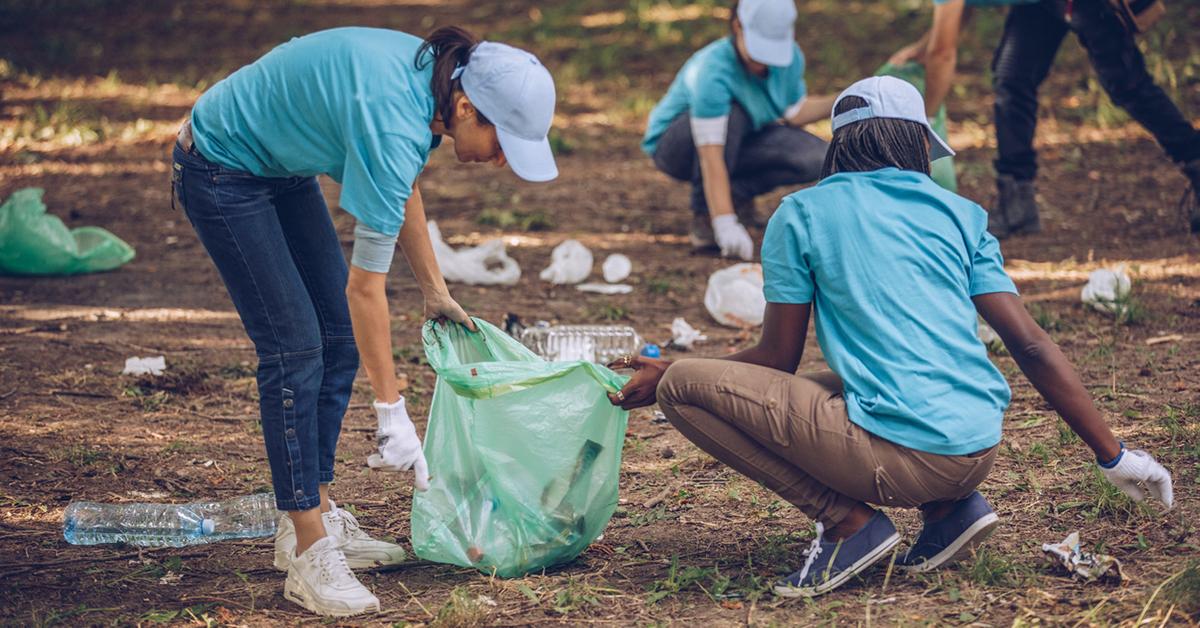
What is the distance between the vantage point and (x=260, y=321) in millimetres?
2551

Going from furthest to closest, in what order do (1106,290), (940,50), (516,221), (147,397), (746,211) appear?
(516,221) → (746,211) → (940,50) → (1106,290) → (147,397)

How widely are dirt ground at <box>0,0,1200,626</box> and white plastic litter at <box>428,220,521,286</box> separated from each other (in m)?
0.09

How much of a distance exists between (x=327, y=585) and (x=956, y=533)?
4.51 ft

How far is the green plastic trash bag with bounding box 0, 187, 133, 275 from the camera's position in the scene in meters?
5.25

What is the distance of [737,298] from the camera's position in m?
4.80

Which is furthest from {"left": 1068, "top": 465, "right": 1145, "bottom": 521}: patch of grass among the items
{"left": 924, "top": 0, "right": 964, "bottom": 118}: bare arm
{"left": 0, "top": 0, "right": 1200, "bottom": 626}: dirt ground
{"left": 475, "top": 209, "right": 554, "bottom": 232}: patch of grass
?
{"left": 475, "top": 209, "right": 554, "bottom": 232}: patch of grass

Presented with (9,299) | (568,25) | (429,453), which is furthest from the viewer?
(568,25)

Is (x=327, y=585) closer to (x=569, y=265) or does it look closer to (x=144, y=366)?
(x=144, y=366)

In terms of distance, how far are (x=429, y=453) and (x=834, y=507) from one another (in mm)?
956

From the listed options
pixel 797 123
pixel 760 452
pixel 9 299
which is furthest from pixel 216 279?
pixel 760 452

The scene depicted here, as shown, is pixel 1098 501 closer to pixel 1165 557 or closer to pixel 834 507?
pixel 1165 557

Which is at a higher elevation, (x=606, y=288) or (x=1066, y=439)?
(x=1066, y=439)

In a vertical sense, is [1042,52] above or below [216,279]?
above

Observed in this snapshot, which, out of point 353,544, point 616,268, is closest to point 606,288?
point 616,268
